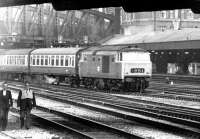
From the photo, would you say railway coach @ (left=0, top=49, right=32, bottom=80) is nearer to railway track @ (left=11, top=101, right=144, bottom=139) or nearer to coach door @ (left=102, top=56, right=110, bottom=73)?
coach door @ (left=102, top=56, right=110, bottom=73)

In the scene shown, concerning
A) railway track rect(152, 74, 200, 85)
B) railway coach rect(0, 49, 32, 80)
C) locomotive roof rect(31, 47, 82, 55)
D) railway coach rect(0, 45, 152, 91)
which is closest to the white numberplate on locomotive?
railway coach rect(0, 45, 152, 91)

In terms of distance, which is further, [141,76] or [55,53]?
[55,53]

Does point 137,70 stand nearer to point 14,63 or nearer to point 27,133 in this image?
point 27,133

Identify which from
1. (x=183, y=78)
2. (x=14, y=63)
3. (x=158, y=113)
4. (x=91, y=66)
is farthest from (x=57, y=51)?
(x=158, y=113)

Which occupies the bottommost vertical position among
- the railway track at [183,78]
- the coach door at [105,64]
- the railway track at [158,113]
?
the railway track at [158,113]

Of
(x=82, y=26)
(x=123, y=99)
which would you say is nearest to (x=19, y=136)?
(x=123, y=99)

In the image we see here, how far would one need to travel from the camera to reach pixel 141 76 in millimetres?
30672

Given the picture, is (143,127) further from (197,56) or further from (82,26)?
(82,26)

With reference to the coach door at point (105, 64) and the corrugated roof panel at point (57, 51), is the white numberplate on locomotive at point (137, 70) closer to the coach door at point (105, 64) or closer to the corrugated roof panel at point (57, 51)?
the coach door at point (105, 64)

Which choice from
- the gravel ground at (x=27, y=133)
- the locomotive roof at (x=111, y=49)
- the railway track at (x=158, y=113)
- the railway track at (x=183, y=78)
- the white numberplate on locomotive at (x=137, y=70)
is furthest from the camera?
the railway track at (x=183, y=78)

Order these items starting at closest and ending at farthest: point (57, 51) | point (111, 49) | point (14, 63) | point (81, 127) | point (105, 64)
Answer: point (81, 127)
point (111, 49)
point (105, 64)
point (57, 51)
point (14, 63)

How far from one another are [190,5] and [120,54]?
17.3m

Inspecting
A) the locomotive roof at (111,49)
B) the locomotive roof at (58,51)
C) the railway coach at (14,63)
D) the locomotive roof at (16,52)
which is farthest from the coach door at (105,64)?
the locomotive roof at (16,52)

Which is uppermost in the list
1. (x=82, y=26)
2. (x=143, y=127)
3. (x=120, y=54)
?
(x=82, y=26)
